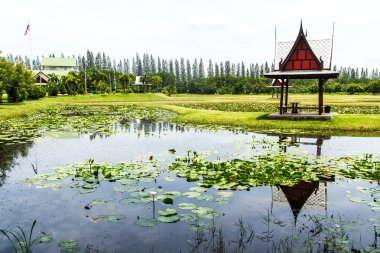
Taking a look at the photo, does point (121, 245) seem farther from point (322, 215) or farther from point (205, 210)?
point (322, 215)

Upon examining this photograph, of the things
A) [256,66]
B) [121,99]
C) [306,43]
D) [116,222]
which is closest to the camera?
[116,222]

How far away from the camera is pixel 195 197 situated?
8.24m

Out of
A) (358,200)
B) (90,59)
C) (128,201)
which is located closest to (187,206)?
(128,201)

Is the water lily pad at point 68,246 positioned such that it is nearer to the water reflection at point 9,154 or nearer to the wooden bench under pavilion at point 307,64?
the water reflection at point 9,154

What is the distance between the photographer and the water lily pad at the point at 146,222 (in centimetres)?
659

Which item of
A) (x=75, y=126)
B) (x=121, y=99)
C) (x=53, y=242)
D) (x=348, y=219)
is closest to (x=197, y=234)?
(x=53, y=242)

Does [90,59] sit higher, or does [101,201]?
[90,59]

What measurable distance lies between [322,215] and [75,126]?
789 inches

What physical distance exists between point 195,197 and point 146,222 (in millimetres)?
1916

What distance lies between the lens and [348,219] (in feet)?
22.7

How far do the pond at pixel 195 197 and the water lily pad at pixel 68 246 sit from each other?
2cm

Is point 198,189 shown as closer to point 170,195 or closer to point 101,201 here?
point 170,195

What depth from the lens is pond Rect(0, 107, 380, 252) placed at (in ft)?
19.8

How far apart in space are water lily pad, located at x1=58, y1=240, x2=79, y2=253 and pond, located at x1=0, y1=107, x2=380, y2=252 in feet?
0.06
